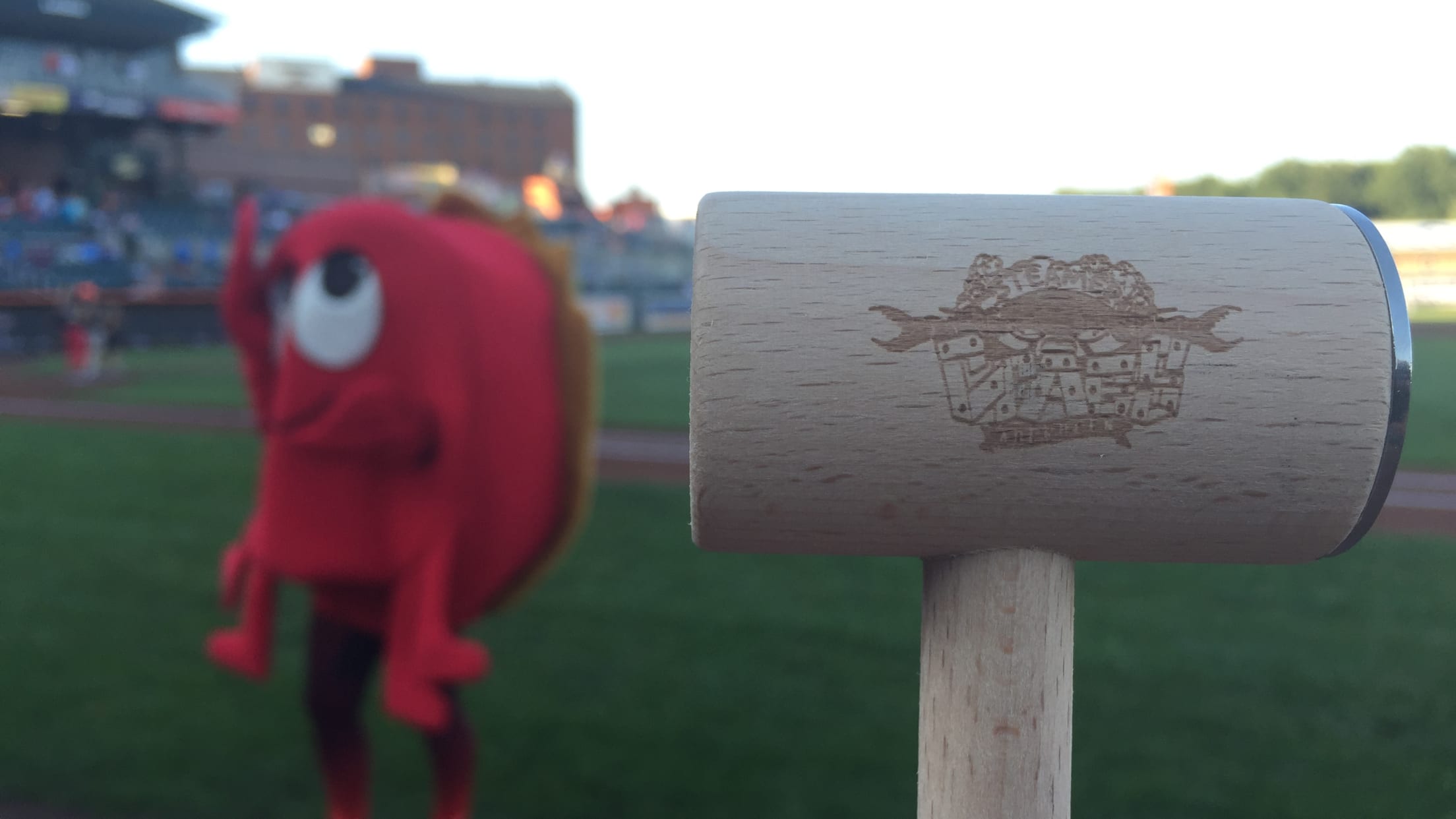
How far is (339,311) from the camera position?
6.46 ft

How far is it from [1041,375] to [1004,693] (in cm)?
27

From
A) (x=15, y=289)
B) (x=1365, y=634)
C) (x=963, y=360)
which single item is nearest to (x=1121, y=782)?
(x=1365, y=634)

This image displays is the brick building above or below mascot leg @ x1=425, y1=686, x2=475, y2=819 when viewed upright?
above

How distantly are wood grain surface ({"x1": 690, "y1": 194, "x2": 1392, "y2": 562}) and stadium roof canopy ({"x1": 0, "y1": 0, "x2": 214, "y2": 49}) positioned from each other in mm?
27316

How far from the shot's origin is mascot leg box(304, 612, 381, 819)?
7.05ft

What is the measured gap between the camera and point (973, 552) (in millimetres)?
837

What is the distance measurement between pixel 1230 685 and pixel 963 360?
2921 millimetres

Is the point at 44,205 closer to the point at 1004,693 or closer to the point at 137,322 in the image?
the point at 137,322

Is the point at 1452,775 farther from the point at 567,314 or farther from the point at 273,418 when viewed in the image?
the point at 273,418

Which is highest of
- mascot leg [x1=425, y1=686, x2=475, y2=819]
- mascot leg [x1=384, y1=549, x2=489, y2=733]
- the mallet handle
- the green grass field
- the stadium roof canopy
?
the stadium roof canopy

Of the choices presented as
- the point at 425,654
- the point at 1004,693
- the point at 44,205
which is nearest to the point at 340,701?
the point at 425,654

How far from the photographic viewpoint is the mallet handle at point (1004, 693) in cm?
82

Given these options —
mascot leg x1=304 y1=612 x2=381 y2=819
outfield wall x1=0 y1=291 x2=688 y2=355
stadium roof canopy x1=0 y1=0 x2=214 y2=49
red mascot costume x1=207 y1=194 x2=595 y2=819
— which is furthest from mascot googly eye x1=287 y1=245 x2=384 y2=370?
stadium roof canopy x1=0 y1=0 x2=214 y2=49

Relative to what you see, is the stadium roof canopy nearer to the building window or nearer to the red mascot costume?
the building window
